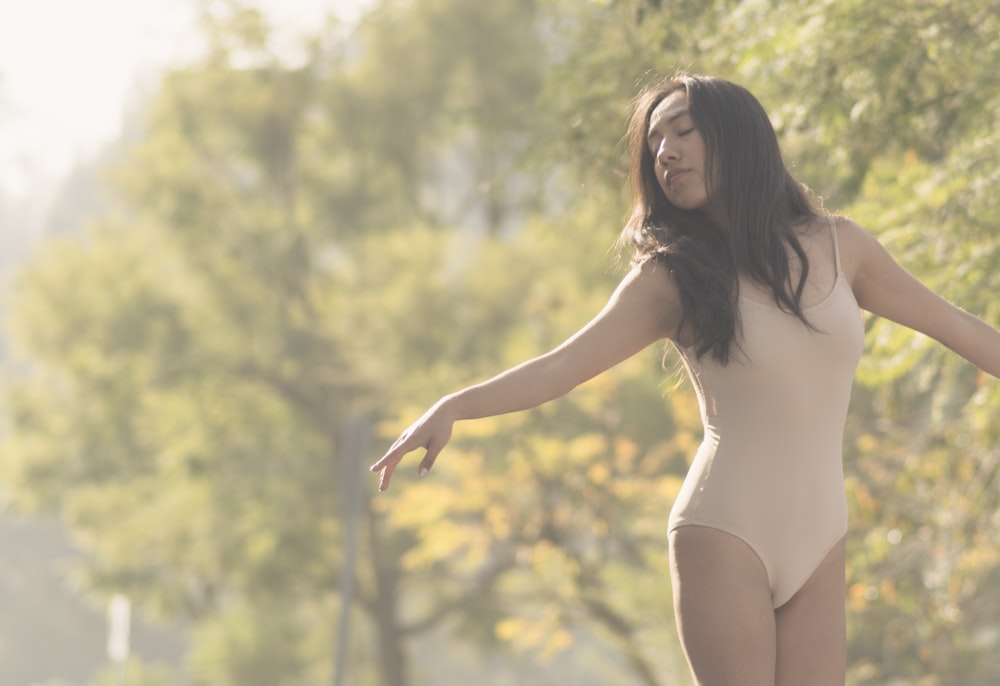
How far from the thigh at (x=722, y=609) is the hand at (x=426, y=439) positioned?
17.9 inches

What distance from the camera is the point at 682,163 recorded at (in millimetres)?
3025

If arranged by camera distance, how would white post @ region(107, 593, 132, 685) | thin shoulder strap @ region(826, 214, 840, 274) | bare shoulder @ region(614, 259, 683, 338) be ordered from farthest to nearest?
white post @ region(107, 593, 132, 685), thin shoulder strap @ region(826, 214, 840, 274), bare shoulder @ region(614, 259, 683, 338)

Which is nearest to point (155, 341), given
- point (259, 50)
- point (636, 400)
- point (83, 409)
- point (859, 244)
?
point (83, 409)

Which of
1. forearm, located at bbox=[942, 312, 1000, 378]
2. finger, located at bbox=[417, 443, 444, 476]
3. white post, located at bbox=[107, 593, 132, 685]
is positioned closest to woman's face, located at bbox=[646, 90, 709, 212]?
forearm, located at bbox=[942, 312, 1000, 378]

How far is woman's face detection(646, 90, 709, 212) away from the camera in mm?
3027

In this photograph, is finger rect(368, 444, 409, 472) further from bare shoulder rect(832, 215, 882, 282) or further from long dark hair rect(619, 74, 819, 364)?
bare shoulder rect(832, 215, 882, 282)

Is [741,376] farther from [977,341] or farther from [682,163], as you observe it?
[977,341]

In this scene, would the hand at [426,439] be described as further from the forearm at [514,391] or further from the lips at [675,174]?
A: the lips at [675,174]

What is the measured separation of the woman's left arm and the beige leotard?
0.18m

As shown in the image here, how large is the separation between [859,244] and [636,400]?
794 inches

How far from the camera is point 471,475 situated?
16.1 m

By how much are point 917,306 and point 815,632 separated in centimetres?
64

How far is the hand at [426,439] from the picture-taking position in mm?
2734

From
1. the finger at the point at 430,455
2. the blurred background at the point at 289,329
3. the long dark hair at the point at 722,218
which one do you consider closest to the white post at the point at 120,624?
the blurred background at the point at 289,329
